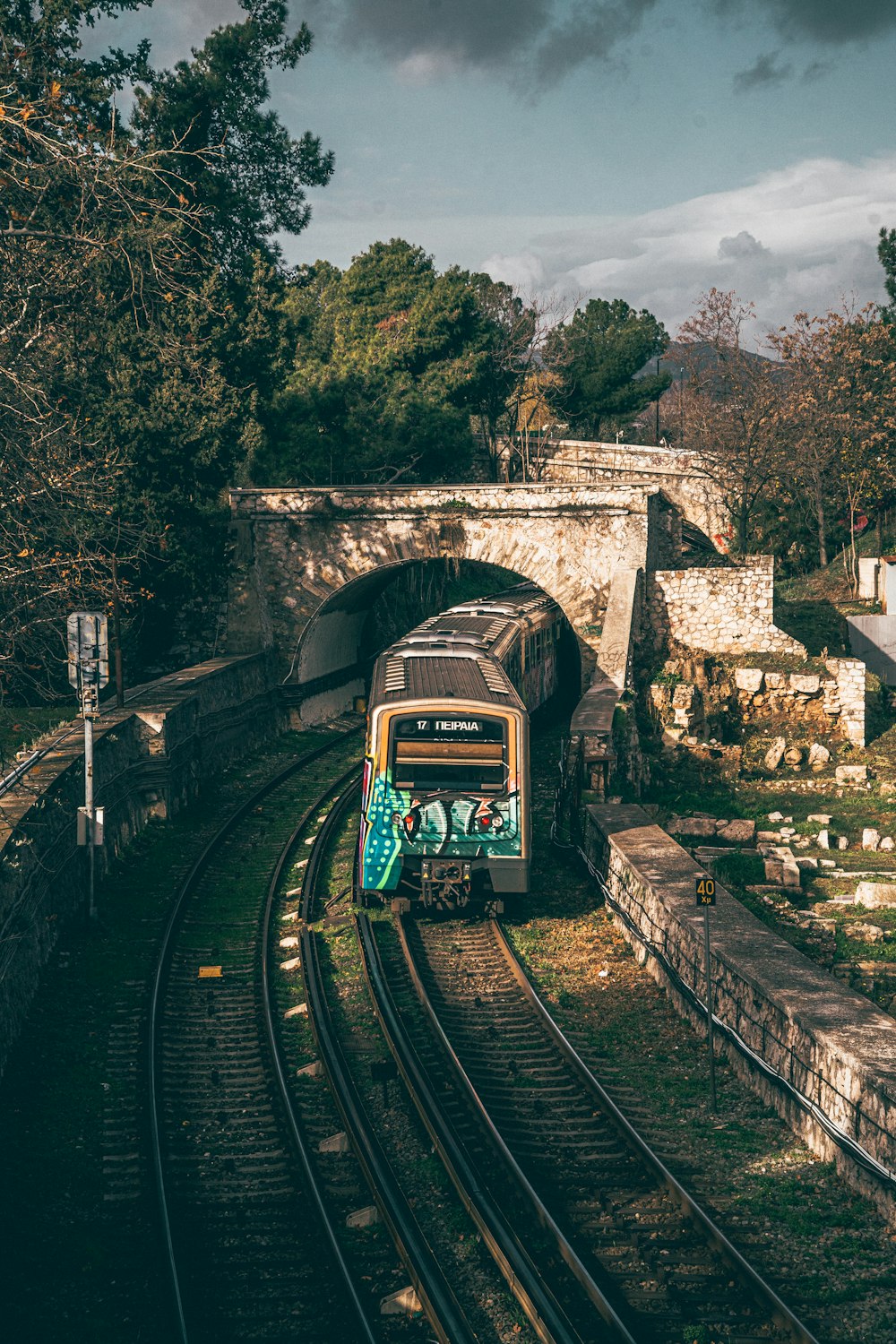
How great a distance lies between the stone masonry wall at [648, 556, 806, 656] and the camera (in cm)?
3070

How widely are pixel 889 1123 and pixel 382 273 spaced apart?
44344 mm

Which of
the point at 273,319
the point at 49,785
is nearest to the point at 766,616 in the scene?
the point at 273,319

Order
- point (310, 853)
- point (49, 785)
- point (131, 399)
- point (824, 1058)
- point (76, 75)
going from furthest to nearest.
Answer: point (131, 399), point (76, 75), point (310, 853), point (49, 785), point (824, 1058)

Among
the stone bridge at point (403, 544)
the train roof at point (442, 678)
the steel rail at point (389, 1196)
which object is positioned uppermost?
the stone bridge at point (403, 544)

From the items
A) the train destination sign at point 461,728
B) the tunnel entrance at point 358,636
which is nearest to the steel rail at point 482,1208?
the train destination sign at point 461,728

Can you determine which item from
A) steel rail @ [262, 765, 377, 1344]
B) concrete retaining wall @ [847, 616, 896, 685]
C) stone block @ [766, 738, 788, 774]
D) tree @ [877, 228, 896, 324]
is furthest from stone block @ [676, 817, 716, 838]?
tree @ [877, 228, 896, 324]

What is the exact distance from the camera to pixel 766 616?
30.8m

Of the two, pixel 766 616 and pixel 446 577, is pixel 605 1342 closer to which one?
pixel 766 616

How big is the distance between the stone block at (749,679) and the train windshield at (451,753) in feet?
52.7

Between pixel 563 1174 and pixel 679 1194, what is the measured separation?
1072 millimetres

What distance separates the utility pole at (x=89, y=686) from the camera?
51.5ft

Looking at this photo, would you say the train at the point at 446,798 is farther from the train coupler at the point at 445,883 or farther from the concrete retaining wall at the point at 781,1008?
the concrete retaining wall at the point at 781,1008

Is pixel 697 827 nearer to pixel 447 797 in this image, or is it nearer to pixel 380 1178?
pixel 447 797

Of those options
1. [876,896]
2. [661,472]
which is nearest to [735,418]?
[661,472]
